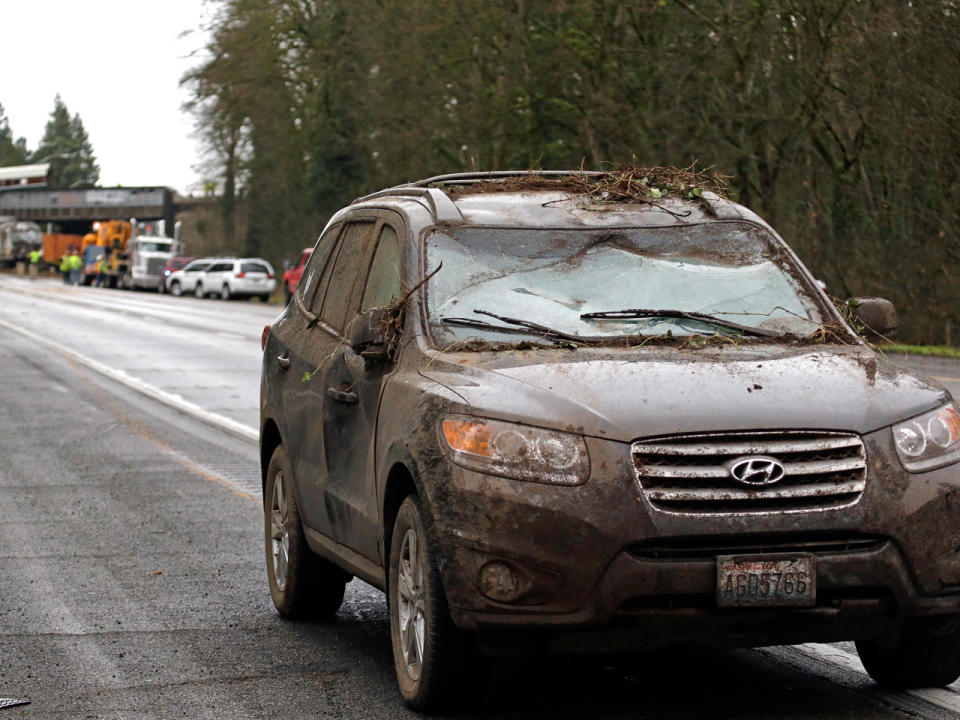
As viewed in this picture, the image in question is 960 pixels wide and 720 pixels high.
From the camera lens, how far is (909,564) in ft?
16.6

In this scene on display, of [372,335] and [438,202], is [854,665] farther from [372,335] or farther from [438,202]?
[438,202]

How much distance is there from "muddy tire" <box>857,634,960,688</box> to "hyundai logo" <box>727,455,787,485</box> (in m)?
0.96

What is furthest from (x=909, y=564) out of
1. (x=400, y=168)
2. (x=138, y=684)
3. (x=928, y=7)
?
(x=400, y=168)

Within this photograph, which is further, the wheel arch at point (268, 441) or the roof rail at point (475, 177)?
the wheel arch at point (268, 441)

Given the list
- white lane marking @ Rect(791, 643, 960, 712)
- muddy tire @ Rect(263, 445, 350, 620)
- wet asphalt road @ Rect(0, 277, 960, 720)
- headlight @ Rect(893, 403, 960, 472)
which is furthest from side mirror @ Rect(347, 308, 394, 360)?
white lane marking @ Rect(791, 643, 960, 712)

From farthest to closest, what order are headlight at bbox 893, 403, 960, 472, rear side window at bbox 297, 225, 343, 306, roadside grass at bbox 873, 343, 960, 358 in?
1. roadside grass at bbox 873, 343, 960, 358
2. rear side window at bbox 297, 225, 343, 306
3. headlight at bbox 893, 403, 960, 472

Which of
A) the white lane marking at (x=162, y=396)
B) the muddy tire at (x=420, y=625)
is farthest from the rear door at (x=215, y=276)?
the muddy tire at (x=420, y=625)

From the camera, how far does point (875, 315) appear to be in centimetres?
652

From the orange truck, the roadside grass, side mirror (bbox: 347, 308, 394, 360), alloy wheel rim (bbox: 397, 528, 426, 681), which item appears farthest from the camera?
the orange truck

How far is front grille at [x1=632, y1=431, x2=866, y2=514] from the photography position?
4.94m

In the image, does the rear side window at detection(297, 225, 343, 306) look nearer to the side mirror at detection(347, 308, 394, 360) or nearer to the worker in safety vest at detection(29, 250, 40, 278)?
the side mirror at detection(347, 308, 394, 360)

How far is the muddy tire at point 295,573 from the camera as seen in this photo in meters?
7.23

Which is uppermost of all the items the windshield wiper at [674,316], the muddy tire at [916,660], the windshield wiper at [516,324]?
the windshield wiper at [674,316]

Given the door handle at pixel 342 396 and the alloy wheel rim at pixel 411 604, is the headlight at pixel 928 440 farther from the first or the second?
the door handle at pixel 342 396
